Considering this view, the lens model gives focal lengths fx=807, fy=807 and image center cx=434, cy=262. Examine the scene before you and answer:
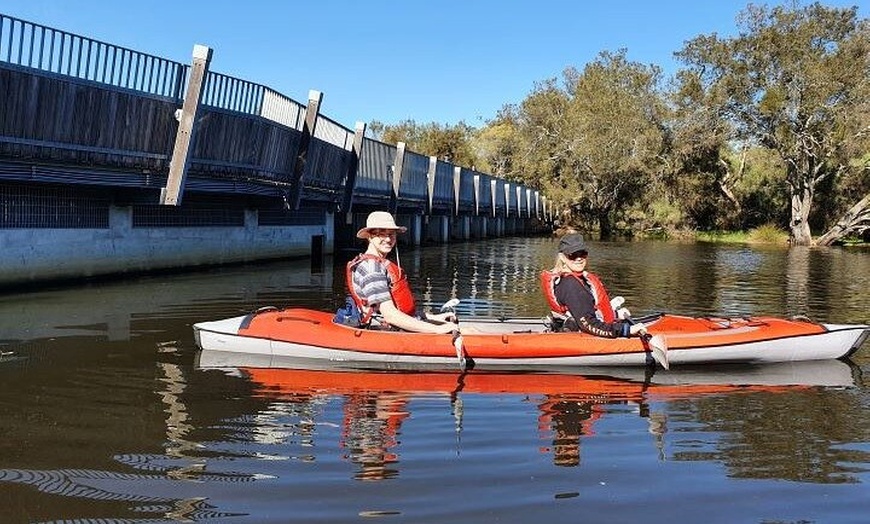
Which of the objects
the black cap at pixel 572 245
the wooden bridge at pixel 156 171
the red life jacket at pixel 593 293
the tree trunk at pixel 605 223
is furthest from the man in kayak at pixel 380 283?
the tree trunk at pixel 605 223

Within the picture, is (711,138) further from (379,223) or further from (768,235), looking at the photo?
(379,223)

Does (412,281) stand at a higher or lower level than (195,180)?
lower

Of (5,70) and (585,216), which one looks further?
(585,216)

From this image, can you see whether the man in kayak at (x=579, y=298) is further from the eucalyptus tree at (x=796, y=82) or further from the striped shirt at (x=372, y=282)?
the eucalyptus tree at (x=796, y=82)

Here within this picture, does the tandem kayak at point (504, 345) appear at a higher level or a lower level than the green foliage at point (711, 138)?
lower

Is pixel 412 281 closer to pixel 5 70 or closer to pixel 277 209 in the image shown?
pixel 277 209

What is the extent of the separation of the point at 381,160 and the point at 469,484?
Result: 23370 mm

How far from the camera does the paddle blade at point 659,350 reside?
7848 mm

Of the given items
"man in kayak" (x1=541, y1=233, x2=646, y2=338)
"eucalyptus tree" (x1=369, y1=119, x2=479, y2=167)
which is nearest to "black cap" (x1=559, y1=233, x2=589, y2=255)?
"man in kayak" (x1=541, y1=233, x2=646, y2=338)

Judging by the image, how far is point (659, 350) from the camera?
786 cm

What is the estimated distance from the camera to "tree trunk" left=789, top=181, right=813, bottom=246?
44094mm

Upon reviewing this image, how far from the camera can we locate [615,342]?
8133mm

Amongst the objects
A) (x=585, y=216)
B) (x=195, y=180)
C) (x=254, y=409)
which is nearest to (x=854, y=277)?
(x=195, y=180)

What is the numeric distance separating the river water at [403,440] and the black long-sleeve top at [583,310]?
1.80ft
